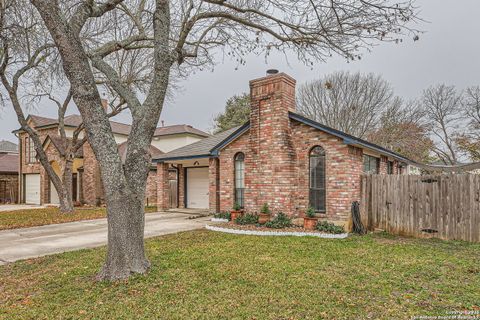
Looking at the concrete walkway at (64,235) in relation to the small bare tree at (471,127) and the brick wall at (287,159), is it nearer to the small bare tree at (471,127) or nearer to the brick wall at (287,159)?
the brick wall at (287,159)

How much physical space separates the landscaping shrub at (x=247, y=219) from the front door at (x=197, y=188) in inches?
221

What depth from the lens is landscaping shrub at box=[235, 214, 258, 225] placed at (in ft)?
32.5

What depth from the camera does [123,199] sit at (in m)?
4.93

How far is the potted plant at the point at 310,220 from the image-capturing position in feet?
29.1

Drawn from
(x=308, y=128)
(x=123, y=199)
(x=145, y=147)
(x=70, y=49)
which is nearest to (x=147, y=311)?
(x=123, y=199)

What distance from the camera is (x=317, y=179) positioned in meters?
9.80

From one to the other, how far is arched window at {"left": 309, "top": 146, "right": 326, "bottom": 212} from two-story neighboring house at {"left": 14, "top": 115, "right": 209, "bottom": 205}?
1146cm

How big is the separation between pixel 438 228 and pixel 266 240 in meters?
4.67

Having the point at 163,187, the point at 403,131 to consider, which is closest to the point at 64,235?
the point at 163,187

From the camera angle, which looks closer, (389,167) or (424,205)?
(424,205)

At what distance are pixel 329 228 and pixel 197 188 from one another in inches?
344

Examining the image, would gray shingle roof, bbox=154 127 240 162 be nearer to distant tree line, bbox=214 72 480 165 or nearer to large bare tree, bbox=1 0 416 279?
large bare tree, bbox=1 0 416 279

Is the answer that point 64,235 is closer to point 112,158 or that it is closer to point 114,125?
point 112,158

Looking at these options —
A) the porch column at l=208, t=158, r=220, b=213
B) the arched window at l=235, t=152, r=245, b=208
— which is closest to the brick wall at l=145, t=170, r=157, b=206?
the porch column at l=208, t=158, r=220, b=213
